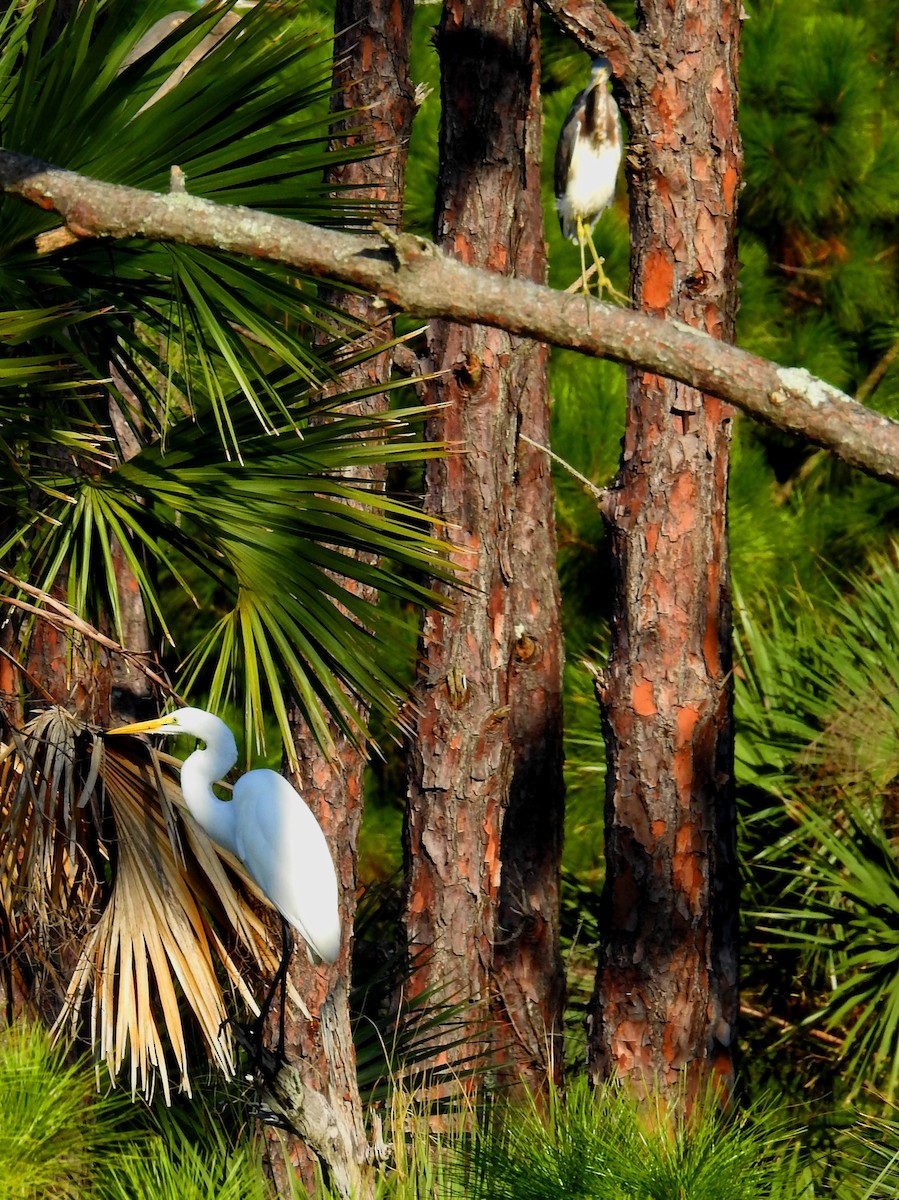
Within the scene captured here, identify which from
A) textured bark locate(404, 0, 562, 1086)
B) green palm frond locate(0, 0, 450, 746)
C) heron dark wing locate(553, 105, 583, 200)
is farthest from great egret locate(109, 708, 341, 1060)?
heron dark wing locate(553, 105, 583, 200)

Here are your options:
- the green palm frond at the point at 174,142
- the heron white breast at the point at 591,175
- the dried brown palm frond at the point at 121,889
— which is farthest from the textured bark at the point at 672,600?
the dried brown palm frond at the point at 121,889

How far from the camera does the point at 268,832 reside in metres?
2.96

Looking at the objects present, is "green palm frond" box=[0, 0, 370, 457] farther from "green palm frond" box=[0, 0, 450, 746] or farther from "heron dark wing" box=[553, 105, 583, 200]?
"heron dark wing" box=[553, 105, 583, 200]

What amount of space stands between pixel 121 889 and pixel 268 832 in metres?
0.40

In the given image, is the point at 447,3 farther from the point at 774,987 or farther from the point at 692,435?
the point at 774,987

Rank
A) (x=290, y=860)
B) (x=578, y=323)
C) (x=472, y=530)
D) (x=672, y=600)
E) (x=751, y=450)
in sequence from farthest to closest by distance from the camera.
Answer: (x=751, y=450) < (x=472, y=530) < (x=672, y=600) < (x=290, y=860) < (x=578, y=323)

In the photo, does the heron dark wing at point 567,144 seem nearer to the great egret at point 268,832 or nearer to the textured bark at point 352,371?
the textured bark at point 352,371

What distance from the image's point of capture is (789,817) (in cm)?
570

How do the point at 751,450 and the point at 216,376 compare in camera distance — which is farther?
the point at 751,450

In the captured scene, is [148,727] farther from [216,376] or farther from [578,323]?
[578,323]

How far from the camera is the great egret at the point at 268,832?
9.68 ft

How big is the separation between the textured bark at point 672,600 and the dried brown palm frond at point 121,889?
5.69 feet

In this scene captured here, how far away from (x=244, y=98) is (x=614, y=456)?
A: 3.79 meters

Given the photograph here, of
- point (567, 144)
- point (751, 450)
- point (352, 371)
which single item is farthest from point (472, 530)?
point (751, 450)
